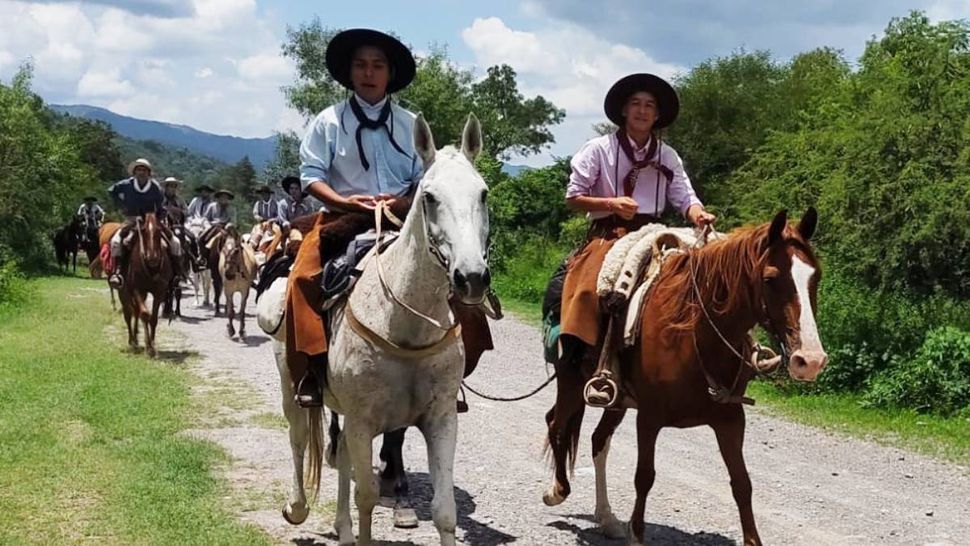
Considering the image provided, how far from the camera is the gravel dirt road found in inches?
245

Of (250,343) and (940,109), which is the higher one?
(940,109)

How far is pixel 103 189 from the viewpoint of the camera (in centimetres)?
5766

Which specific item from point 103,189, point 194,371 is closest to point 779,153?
point 194,371

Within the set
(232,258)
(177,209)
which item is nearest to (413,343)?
(232,258)

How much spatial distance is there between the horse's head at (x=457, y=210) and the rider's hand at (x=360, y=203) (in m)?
0.84

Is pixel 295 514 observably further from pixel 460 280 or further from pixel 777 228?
pixel 777 228

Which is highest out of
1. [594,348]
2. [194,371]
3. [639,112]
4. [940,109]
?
[940,109]

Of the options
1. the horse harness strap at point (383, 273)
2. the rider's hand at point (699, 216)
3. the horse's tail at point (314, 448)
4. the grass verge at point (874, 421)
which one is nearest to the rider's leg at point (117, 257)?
the grass verge at point (874, 421)

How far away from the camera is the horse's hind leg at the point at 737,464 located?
527 cm

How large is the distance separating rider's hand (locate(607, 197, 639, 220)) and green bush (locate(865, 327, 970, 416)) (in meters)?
5.94

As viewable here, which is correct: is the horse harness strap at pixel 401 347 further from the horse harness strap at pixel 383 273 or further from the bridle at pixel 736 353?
the bridle at pixel 736 353

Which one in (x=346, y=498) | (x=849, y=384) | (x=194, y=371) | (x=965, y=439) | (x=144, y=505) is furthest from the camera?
(x=194, y=371)

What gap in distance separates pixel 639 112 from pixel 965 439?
5313 mm

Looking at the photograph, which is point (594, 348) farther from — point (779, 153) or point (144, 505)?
point (779, 153)
